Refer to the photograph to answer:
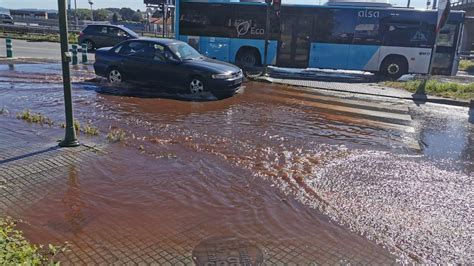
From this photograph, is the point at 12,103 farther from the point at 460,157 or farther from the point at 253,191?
the point at 460,157

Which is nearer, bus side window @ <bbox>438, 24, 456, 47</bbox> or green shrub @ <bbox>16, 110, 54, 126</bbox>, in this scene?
green shrub @ <bbox>16, 110, 54, 126</bbox>

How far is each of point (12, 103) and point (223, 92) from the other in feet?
16.7

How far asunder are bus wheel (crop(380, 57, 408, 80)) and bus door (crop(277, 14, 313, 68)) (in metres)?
3.33

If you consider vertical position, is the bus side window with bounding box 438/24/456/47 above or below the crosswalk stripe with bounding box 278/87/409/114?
above

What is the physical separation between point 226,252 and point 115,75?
941 centimetres

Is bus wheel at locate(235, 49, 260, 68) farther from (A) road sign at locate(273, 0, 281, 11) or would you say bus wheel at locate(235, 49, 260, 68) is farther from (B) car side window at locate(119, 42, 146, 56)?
(B) car side window at locate(119, 42, 146, 56)

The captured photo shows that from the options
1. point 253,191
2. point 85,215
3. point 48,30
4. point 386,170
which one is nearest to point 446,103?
point 386,170

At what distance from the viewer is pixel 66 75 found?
5.86 metres

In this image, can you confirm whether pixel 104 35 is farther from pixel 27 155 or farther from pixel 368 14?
pixel 27 155

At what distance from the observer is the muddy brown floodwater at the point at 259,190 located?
12.3ft

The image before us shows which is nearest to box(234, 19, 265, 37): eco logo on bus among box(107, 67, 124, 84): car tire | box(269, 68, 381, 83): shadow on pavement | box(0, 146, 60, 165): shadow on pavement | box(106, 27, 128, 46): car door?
box(269, 68, 381, 83): shadow on pavement

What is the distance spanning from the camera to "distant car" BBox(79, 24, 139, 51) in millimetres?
24219

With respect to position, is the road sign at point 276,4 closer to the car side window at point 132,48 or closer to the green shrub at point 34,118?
the car side window at point 132,48

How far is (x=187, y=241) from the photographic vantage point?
Answer: 12.2 ft
